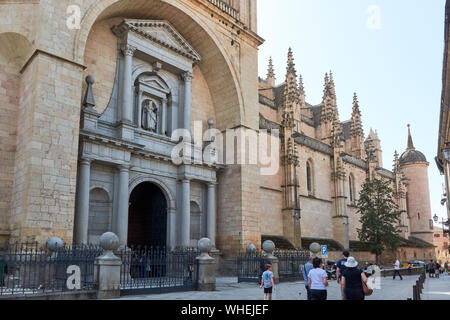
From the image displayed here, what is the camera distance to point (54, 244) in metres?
12.1

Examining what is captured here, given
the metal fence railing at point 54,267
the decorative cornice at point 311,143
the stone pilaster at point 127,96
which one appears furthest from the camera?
the decorative cornice at point 311,143

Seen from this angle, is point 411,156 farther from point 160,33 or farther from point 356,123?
point 160,33

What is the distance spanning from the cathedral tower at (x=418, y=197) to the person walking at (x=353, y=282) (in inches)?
2073

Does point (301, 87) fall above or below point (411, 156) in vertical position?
above

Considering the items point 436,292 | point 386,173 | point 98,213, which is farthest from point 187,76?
point 386,173

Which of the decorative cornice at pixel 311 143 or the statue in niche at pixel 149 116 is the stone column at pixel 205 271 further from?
the decorative cornice at pixel 311 143

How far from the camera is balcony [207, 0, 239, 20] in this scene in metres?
21.4

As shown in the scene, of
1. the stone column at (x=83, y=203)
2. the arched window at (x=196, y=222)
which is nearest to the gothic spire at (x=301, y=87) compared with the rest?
the arched window at (x=196, y=222)

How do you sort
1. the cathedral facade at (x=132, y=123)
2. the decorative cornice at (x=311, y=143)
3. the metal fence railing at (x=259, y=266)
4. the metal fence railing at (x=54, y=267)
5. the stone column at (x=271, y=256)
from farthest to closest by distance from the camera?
the decorative cornice at (x=311, y=143)
the metal fence railing at (x=259, y=266)
the stone column at (x=271, y=256)
the cathedral facade at (x=132, y=123)
the metal fence railing at (x=54, y=267)

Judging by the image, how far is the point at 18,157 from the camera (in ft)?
45.8

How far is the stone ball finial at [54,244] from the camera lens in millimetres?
12031

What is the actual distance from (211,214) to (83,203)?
705 centimetres

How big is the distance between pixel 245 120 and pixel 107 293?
42.2ft

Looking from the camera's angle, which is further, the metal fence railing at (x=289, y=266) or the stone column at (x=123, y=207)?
the metal fence railing at (x=289, y=266)
